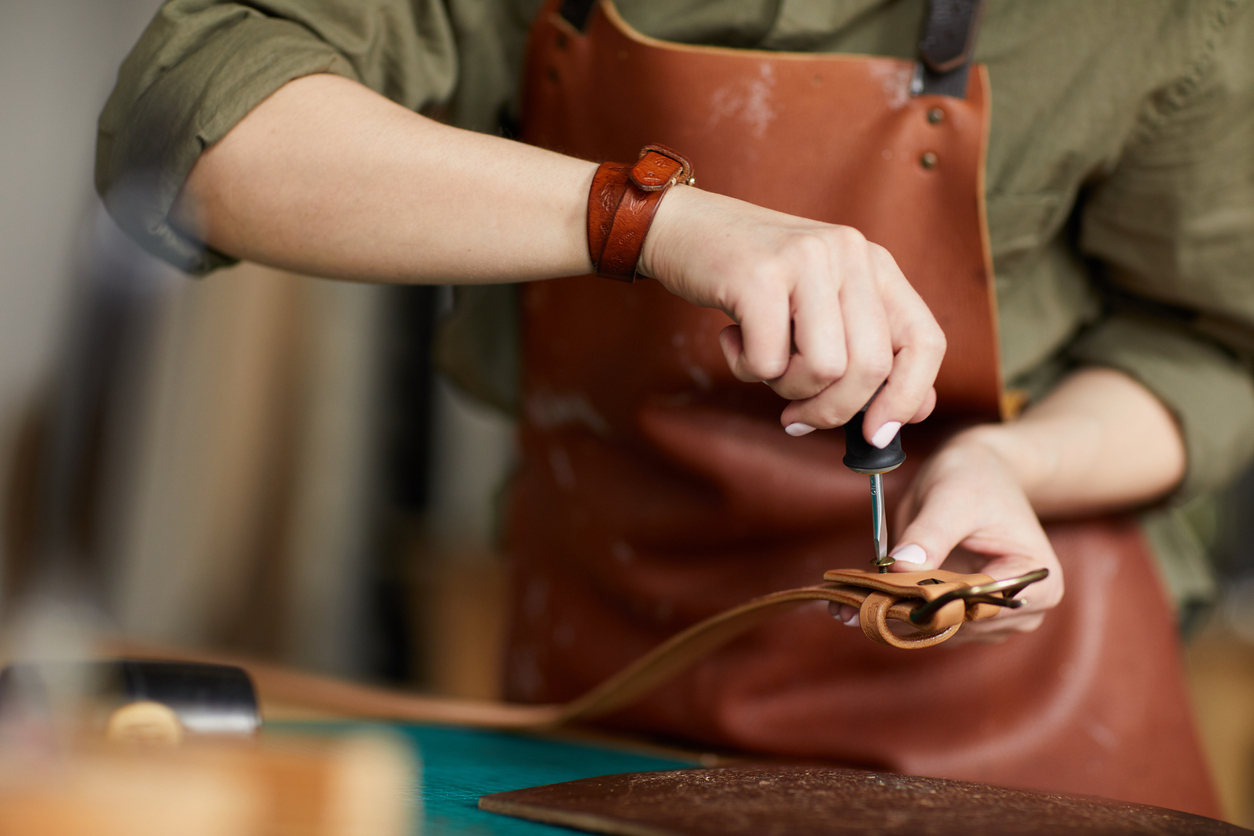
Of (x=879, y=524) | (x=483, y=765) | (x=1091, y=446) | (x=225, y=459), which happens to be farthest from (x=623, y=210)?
(x=225, y=459)

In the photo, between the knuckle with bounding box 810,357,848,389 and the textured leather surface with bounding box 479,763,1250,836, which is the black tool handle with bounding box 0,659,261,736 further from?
the knuckle with bounding box 810,357,848,389

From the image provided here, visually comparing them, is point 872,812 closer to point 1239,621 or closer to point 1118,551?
point 1118,551

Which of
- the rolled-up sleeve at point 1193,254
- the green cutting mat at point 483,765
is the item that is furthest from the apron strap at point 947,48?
the green cutting mat at point 483,765

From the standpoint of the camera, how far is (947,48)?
65 centimetres

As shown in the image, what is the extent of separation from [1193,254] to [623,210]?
56cm

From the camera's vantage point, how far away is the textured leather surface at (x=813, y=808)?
0.38m

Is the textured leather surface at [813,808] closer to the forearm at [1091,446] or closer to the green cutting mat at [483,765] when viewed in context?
the green cutting mat at [483,765]

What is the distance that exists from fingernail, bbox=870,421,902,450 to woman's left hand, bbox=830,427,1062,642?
9cm

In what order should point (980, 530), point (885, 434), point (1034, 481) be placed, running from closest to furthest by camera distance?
point (885, 434) < point (980, 530) < point (1034, 481)

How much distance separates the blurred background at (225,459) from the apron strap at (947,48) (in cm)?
59

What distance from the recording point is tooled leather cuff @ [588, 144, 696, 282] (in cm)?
51

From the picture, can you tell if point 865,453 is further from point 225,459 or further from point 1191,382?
point 225,459

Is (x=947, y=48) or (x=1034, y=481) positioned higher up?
(x=947, y=48)

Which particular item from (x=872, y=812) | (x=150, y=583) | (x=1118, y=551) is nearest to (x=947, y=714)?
(x=1118, y=551)
